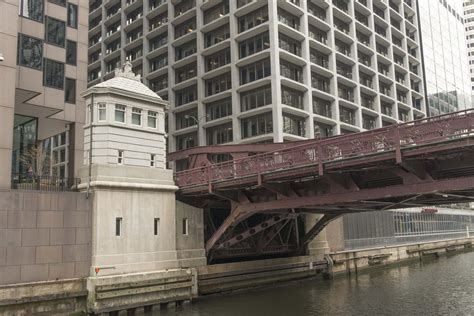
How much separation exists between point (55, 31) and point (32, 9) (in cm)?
334

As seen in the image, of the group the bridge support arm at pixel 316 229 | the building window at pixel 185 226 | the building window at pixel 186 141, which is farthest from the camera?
the building window at pixel 186 141

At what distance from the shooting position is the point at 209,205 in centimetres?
3353

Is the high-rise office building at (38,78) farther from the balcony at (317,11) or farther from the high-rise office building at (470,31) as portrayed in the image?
the high-rise office building at (470,31)

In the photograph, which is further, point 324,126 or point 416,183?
point 324,126

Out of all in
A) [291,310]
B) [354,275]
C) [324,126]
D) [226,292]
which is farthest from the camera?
[324,126]

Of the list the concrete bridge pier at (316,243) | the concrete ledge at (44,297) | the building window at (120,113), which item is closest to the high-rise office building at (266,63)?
the concrete bridge pier at (316,243)

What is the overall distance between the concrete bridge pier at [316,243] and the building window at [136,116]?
17630 millimetres

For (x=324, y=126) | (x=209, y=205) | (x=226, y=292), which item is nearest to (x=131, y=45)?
(x=324, y=126)

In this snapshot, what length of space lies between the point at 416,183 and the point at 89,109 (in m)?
19.0

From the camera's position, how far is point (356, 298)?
29344mm

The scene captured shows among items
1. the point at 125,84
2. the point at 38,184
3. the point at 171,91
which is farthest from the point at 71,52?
the point at 171,91

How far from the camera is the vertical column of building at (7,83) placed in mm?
24297

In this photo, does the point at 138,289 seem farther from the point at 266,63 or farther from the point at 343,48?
the point at 343,48

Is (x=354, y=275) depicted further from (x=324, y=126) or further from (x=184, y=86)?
(x=184, y=86)
